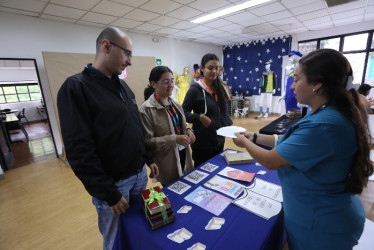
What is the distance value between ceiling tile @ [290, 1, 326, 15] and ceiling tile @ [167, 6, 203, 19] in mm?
1973

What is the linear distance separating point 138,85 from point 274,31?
4.32 m

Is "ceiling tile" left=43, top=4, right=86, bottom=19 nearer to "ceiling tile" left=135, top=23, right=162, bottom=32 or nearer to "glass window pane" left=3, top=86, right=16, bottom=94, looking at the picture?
"ceiling tile" left=135, top=23, right=162, bottom=32

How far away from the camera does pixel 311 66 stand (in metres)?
0.73

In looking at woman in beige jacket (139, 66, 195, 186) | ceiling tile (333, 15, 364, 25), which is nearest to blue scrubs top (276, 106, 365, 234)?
woman in beige jacket (139, 66, 195, 186)

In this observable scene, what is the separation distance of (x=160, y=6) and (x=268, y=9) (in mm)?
2139

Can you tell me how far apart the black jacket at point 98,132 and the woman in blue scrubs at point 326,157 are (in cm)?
74

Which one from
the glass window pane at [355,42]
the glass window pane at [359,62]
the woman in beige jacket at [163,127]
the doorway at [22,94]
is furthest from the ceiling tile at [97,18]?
the glass window pane at [359,62]

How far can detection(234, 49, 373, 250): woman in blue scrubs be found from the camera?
0.67 metres

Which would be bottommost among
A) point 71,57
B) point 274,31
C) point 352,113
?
point 352,113

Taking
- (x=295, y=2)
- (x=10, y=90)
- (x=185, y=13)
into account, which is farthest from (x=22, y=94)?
(x=295, y=2)

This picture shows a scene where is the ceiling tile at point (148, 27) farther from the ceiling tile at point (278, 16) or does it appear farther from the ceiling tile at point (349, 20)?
the ceiling tile at point (349, 20)

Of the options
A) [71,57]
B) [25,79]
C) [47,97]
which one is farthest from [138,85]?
[25,79]

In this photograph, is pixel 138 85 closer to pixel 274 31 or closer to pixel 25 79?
pixel 274 31

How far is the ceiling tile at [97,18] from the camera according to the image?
3448mm
